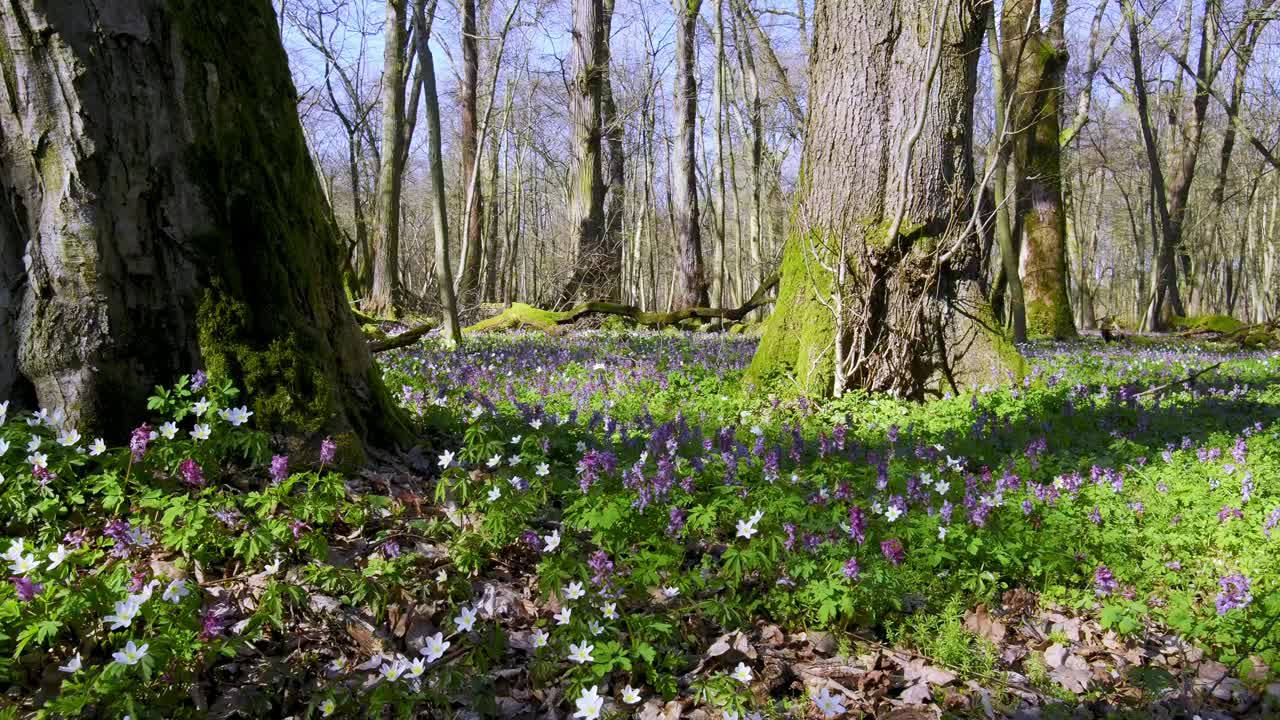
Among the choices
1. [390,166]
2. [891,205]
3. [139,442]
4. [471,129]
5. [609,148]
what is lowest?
[139,442]

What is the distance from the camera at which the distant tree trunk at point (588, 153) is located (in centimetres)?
1551

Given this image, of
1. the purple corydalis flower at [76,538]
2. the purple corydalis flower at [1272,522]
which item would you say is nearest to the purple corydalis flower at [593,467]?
the purple corydalis flower at [76,538]

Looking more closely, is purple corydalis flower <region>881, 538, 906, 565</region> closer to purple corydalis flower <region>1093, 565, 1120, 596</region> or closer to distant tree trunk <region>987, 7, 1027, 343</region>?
purple corydalis flower <region>1093, 565, 1120, 596</region>

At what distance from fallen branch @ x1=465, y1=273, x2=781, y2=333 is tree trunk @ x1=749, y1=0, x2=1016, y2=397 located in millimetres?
6635

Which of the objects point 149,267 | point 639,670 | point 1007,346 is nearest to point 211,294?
point 149,267

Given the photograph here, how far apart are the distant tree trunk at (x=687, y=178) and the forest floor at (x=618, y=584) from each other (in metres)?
12.1

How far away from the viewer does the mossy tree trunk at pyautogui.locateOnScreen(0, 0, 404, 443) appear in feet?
9.73

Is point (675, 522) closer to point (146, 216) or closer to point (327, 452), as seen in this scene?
point (327, 452)

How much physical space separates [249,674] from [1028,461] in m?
4.06

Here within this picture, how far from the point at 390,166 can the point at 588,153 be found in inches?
181

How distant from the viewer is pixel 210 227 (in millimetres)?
3262

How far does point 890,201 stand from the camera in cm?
635

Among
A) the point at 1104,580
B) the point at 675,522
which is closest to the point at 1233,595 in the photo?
the point at 1104,580

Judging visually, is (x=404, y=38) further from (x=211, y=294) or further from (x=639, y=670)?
(x=639, y=670)
